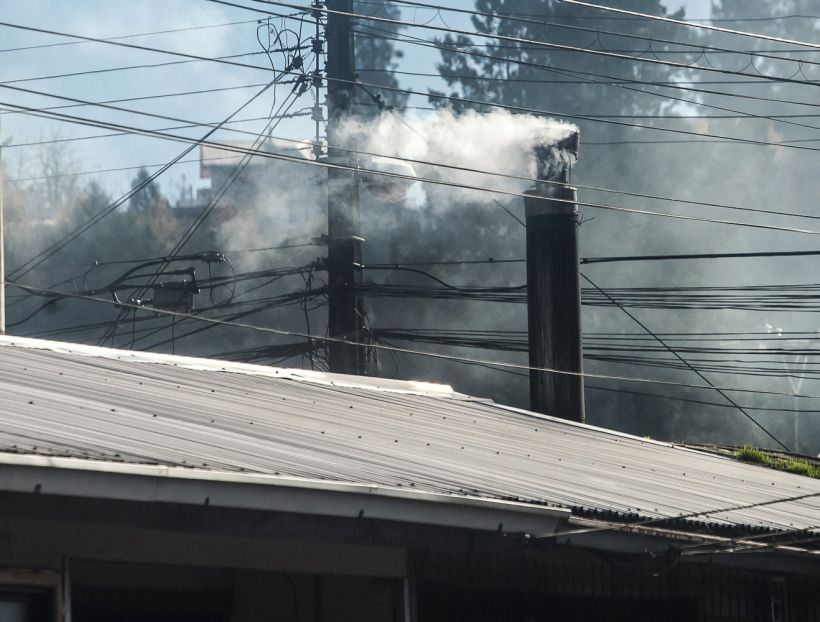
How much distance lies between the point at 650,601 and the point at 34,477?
4.94 m

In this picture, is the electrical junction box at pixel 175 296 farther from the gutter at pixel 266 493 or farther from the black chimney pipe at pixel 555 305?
the gutter at pixel 266 493

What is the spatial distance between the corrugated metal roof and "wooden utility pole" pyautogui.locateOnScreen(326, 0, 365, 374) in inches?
193

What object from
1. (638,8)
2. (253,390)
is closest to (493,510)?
(253,390)

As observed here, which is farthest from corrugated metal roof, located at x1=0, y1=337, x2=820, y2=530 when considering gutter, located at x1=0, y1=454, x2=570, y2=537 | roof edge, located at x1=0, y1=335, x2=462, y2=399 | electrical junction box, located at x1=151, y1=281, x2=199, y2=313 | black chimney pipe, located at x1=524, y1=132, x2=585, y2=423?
electrical junction box, located at x1=151, y1=281, x2=199, y2=313

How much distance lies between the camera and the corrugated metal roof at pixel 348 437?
6258mm

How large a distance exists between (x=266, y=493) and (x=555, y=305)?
8.97 m

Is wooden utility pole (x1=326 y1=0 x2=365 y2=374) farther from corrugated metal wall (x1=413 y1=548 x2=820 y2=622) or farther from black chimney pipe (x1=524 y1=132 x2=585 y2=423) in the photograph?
corrugated metal wall (x1=413 y1=548 x2=820 y2=622)

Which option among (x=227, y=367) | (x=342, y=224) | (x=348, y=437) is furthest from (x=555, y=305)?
(x=348, y=437)

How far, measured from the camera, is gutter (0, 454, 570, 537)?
197 inches

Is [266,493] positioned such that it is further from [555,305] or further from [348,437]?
[555,305]

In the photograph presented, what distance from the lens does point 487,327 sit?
4378cm

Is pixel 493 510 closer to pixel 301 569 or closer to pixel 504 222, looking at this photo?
pixel 301 569

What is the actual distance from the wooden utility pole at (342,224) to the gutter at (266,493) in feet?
34.0

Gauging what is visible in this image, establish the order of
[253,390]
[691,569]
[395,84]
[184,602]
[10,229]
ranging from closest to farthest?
[184,602] < [691,569] < [253,390] < [10,229] < [395,84]
